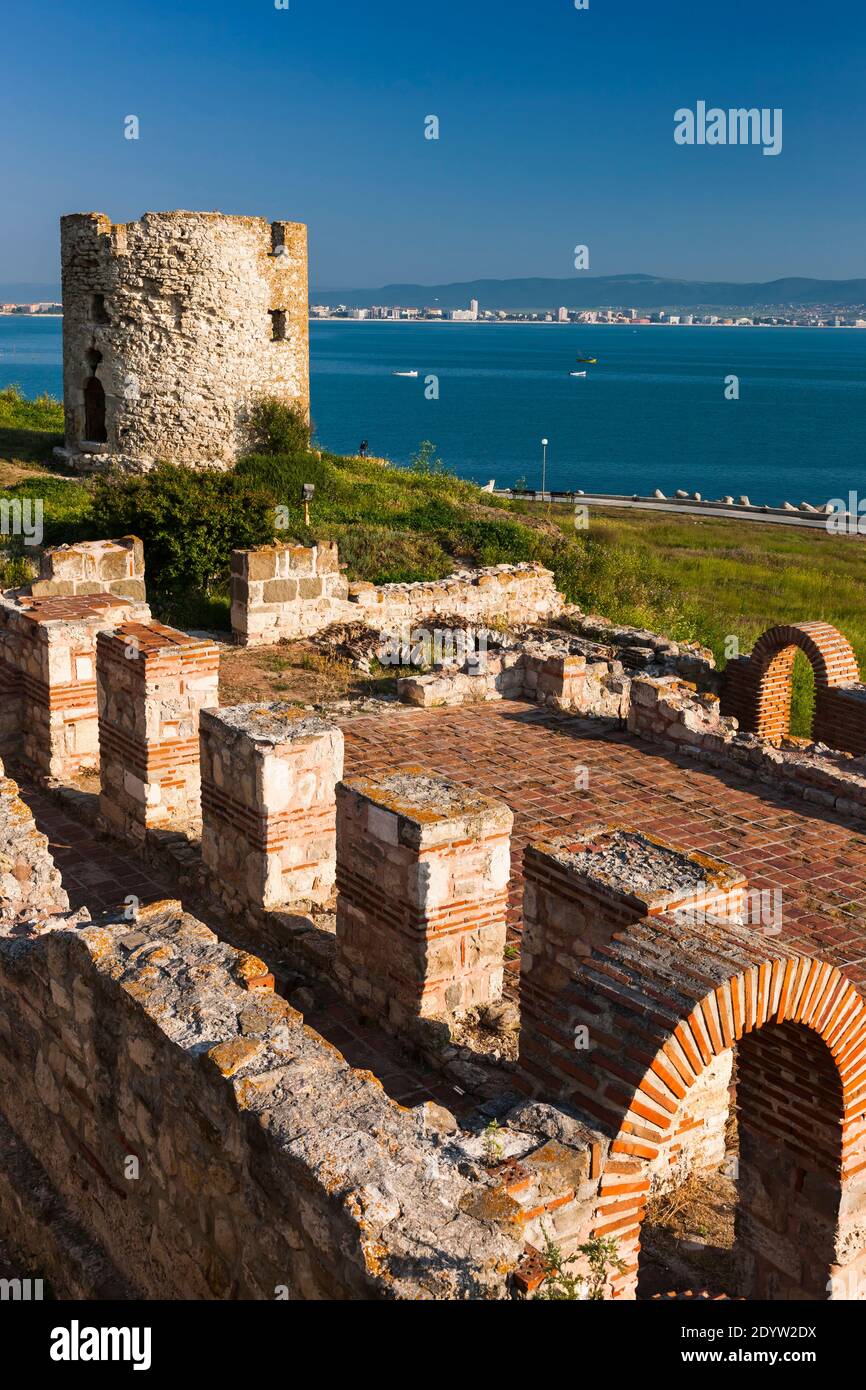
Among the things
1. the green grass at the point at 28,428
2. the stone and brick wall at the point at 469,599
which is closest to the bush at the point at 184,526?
the stone and brick wall at the point at 469,599

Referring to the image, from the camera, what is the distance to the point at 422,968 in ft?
19.6

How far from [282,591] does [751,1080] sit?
1073 cm

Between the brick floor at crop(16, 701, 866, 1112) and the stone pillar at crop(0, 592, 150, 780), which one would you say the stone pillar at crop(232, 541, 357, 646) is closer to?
the brick floor at crop(16, 701, 866, 1112)

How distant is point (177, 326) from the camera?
24312mm

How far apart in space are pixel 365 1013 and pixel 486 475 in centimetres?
6498

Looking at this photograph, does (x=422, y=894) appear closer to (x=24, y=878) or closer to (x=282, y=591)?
(x=24, y=878)

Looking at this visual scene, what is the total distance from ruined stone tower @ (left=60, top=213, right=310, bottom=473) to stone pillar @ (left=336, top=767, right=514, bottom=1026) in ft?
65.4

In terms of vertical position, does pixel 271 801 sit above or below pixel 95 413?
below

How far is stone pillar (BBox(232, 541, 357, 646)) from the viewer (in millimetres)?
14633

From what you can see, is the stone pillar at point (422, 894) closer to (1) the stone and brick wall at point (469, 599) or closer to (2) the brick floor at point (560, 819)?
(2) the brick floor at point (560, 819)

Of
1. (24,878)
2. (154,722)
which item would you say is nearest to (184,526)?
(154,722)

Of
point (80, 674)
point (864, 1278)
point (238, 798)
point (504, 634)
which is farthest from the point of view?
point (504, 634)
